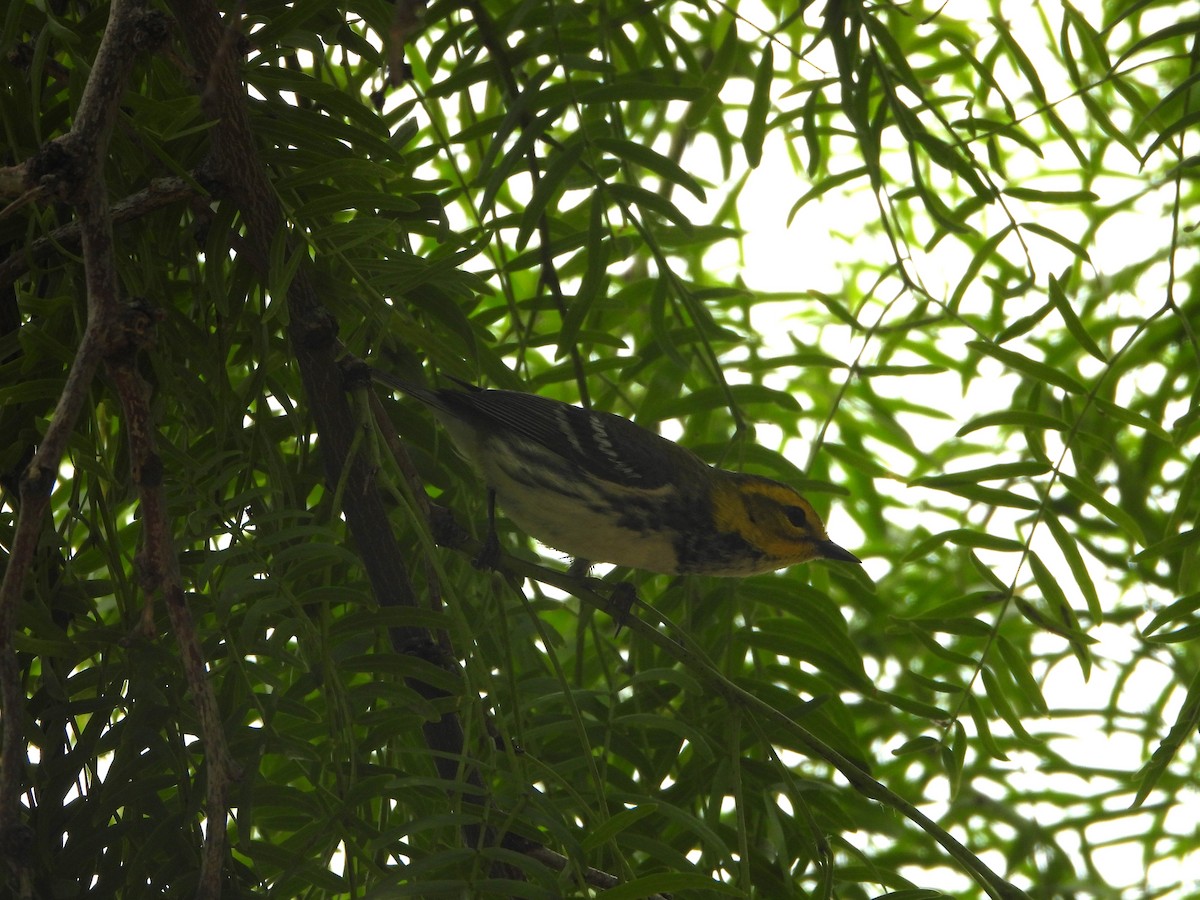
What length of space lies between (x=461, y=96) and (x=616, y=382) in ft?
1.68

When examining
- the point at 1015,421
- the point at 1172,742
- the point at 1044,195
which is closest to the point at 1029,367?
the point at 1015,421

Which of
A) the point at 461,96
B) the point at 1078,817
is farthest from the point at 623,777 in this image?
the point at 1078,817

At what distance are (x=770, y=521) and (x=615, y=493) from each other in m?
0.31

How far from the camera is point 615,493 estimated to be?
264 centimetres

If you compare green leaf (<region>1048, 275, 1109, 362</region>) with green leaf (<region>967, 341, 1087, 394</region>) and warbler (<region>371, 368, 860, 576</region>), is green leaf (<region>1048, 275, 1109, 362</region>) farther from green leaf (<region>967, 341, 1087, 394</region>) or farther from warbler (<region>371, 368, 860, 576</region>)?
warbler (<region>371, 368, 860, 576</region>)

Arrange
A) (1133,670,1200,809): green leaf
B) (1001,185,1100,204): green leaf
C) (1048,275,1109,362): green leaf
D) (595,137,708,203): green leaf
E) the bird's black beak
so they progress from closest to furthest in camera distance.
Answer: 1. (1133,670,1200,809): green leaf
2. (1048,275,1109,362): green leaf
3. (595,137,708,203): green leaf
4. (1001,185,1100,204): green leaf
5. the bird's black beak

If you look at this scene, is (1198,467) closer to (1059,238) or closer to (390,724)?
(1059,238)

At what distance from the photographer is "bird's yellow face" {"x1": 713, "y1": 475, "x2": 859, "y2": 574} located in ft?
8.14

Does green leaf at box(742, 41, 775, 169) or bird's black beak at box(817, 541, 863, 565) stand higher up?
green leaf at box(742, 41, 775, 169)

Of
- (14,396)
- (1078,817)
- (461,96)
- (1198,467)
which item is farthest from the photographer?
(1078,817)

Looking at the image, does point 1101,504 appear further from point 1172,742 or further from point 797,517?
point 797,517

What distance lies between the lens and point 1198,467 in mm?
1558

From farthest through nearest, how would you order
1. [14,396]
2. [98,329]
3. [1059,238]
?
[1059,238]
[14,396]
[98,329]

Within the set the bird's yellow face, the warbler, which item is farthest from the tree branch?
the bird's yellow face
